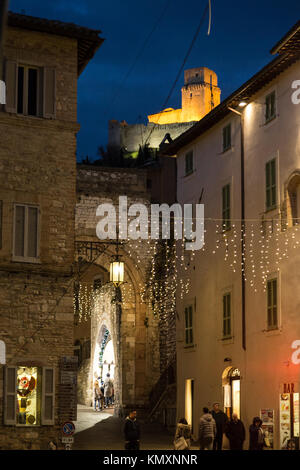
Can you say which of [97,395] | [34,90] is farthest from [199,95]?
[34,90]

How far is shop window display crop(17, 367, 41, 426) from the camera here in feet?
65.9

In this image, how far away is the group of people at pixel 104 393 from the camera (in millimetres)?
37625

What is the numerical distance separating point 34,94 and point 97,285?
2347cm

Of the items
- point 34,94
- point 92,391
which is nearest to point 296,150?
point 34,94

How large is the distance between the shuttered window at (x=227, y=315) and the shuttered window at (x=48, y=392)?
273 inches

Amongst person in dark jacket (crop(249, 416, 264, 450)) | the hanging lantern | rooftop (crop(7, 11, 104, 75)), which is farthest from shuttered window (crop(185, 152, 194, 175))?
person in dark jacket (crop(249, 416, 264, 450))

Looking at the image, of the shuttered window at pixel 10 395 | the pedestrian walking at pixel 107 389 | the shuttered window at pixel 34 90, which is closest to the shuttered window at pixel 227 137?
the shuttered window at pixel 34 90

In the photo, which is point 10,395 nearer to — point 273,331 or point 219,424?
point 219,424

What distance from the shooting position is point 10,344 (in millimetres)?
20062

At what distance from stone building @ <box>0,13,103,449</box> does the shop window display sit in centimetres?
2

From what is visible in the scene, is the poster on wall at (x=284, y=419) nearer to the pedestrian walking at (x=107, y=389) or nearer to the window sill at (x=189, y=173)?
the window sill at (x=189, y=173)

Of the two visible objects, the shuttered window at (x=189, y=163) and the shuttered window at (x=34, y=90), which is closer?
the shuttered window at (x=34, y=90)

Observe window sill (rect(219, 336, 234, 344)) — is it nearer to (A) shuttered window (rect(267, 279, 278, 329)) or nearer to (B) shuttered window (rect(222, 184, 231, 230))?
(A) shuttered window (rect(267, 279, 278, 329))

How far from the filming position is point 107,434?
1137 inches
